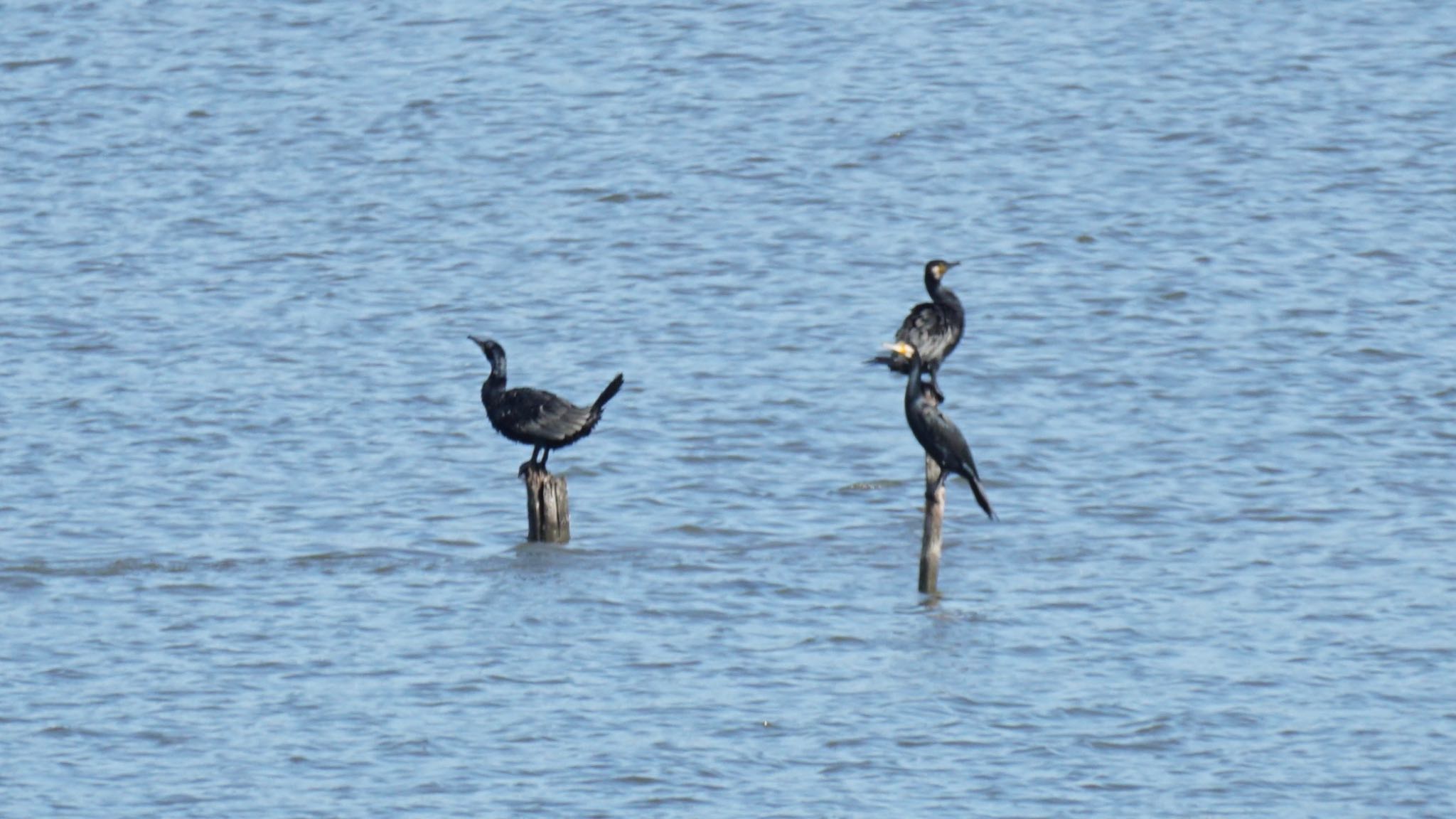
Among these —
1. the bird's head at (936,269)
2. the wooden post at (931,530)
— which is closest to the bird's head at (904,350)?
the wooden post at (931,530)

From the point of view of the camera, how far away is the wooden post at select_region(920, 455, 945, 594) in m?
13.5

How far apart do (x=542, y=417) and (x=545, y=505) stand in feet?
1.71

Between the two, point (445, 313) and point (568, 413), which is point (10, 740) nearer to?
point (568, 413)

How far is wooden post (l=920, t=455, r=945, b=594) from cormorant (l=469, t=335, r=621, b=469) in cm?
211

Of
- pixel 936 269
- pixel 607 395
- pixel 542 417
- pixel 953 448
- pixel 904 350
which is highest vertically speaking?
pixel 904 350

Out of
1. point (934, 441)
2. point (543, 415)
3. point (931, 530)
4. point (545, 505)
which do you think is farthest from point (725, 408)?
point (934, 441)

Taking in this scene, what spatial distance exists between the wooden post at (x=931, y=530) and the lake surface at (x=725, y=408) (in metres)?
0.24

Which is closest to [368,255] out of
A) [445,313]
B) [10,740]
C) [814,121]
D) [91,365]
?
[445,313]

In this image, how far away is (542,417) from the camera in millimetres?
15250

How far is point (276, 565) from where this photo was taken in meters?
15.1

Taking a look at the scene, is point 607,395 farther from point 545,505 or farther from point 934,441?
point 934,441

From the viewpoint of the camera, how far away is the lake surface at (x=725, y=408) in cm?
1183

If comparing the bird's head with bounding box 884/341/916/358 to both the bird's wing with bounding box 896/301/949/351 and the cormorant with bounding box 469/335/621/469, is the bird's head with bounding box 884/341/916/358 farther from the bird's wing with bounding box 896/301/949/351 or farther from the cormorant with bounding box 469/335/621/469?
the cormorant with bounding box 469/335/621/469

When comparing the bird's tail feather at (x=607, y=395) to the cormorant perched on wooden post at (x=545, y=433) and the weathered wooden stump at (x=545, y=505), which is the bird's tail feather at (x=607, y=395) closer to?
the cormorant perched on wooden post at (x=545, y=433)
